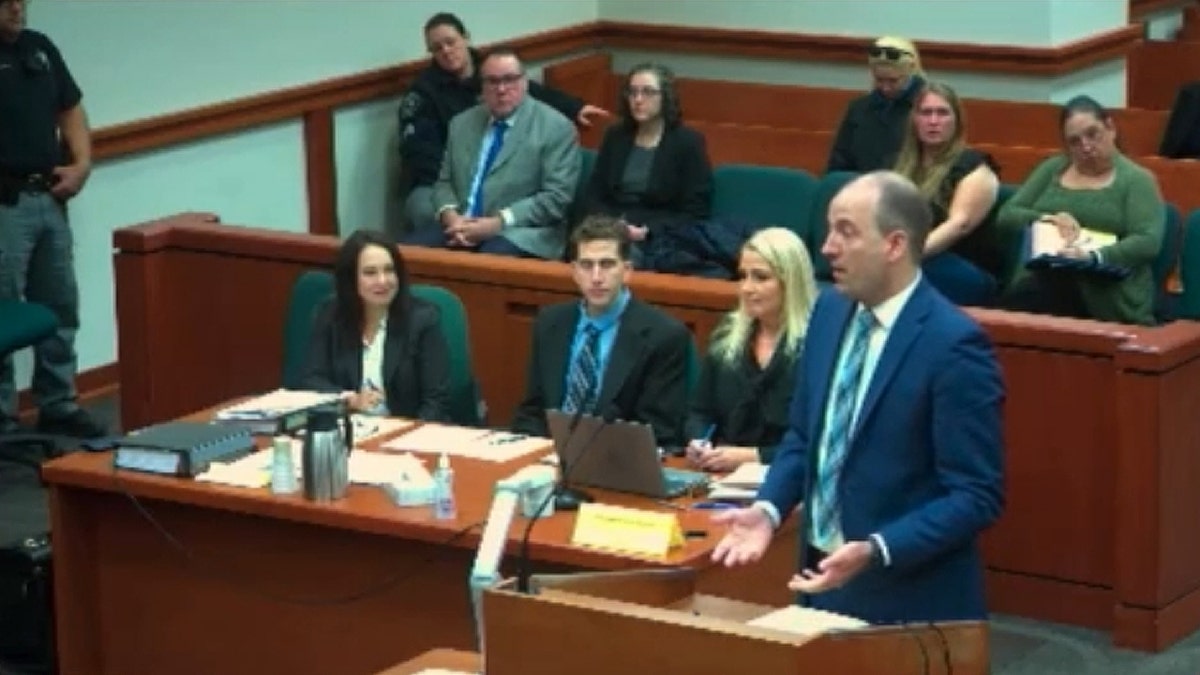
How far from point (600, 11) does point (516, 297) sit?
4435mm

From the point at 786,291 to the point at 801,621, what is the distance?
2329 mm

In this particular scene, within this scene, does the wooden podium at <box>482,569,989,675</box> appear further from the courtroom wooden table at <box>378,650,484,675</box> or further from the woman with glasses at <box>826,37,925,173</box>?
the woman with glasses at <box>826,37,925,173</box>

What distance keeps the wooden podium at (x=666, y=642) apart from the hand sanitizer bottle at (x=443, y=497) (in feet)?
5.52

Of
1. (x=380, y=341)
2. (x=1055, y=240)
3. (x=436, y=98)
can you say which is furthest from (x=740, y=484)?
(x=436, y=98)

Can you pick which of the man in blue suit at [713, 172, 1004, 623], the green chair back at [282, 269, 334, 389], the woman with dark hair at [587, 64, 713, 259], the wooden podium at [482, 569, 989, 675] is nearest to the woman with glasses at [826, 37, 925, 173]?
the woman with dark hair at [587, 64, 713, 259]

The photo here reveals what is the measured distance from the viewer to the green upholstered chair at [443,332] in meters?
6.84

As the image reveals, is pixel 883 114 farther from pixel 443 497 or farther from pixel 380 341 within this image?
pixel 443 497

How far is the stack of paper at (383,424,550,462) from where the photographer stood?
6.00 metres

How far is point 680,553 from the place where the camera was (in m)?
5.11

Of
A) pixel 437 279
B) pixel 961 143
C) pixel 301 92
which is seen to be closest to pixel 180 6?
pixel 301 92

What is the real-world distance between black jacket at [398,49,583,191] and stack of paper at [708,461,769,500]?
4.23m

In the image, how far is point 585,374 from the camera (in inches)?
255

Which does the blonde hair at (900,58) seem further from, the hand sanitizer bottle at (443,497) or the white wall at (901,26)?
the hand sanitizer bottle at (443,497)

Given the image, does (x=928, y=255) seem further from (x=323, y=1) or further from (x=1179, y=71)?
(x=1179, y=71)
